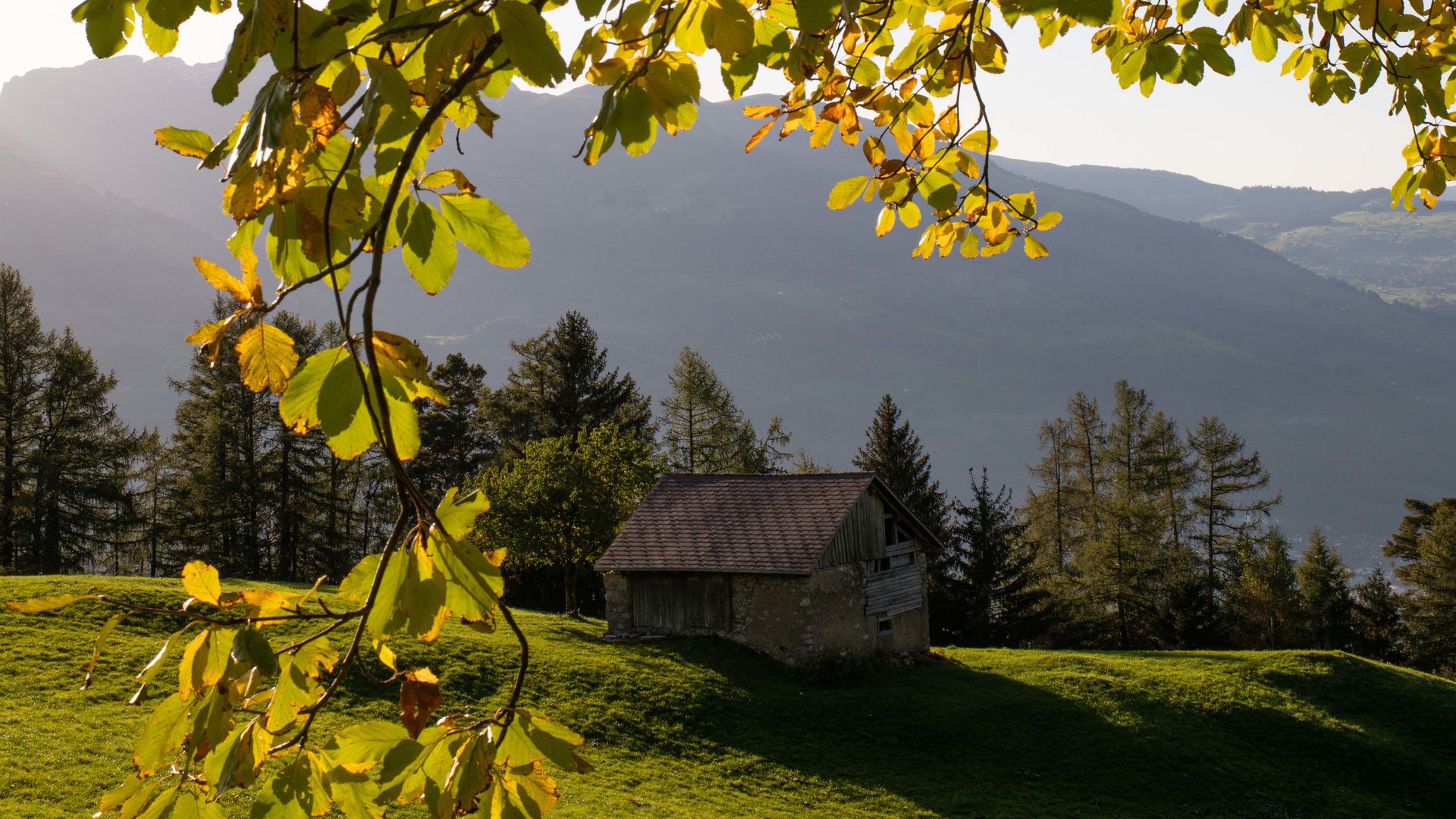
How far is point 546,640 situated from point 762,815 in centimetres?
934

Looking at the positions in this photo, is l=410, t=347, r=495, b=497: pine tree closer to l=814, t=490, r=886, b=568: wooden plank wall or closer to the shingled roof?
the shingled roof

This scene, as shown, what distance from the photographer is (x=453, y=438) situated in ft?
136

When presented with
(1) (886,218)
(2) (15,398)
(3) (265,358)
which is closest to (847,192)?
(1) (886,218)

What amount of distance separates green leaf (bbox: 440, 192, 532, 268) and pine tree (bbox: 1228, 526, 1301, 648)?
37.4m

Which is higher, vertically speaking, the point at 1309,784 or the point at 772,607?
the point at 772,607

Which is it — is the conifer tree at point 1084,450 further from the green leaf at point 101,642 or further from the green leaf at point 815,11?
the green leaf at point 101,642

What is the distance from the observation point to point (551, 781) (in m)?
1.24

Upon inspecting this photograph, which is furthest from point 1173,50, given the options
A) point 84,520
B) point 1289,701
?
point 84,520

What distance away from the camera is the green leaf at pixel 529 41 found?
3.28 ft

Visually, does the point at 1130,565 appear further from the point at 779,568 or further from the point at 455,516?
the point at 455,516

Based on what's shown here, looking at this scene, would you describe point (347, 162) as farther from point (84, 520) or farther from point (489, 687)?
point (84, 520)

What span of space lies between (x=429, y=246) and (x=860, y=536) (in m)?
21.6

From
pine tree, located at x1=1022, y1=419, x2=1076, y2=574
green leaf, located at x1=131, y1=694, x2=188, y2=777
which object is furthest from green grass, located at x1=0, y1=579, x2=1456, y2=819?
pine tree, located at x1=1022, y1=419, x2=1076, y2=574

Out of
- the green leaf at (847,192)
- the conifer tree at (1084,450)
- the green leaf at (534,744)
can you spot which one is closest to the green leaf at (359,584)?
the green leaf at (534,744)
